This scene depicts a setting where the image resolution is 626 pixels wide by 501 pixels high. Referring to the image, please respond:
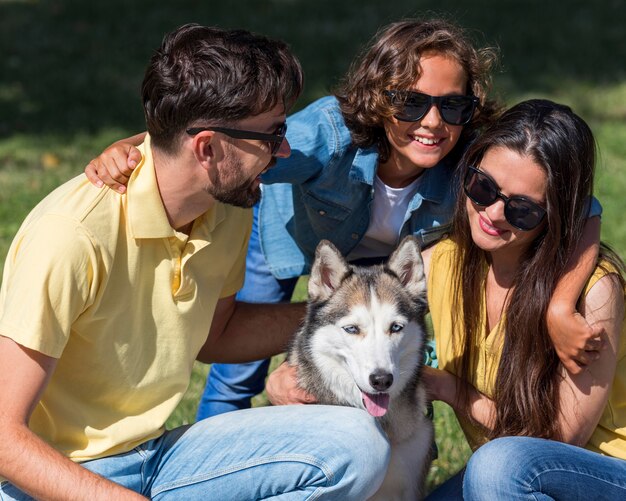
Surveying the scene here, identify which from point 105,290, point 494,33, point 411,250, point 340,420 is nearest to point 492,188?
point 411,250

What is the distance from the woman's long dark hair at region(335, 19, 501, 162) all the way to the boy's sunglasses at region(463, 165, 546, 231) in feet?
1.96

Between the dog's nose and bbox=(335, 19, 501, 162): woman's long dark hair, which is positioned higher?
bbox=(335, 19, 501, 162): woman's long dark hair

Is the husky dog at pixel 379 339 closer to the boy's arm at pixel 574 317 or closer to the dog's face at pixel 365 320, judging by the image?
the dog's face at pixel 365 320

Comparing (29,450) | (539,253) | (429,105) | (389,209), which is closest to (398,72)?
(429,105)

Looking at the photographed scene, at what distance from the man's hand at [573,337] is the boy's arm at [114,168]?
1492mm

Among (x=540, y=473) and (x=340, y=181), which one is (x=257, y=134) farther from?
(x=540, y=473)

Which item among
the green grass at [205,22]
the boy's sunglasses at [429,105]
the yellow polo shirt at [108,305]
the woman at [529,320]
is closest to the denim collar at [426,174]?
A: the boy's sunglasses at [429,105]

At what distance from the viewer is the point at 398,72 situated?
143 inches

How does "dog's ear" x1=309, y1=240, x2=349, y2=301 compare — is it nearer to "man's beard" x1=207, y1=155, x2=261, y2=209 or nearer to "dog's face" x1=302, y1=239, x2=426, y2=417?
"dog's face" x1=302, y1=239, x2=426, y2=417

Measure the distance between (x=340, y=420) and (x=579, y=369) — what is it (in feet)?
2.74

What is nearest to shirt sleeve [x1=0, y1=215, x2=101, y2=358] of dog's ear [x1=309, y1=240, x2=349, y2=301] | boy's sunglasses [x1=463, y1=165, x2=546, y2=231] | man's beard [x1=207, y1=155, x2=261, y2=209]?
man's beard [x1=207, y1=155, x2=261, y2=209]

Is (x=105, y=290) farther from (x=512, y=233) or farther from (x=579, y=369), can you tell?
(x=579, y=369)

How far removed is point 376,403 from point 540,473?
2.04ft

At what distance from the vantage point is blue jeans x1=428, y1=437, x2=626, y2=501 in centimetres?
296
